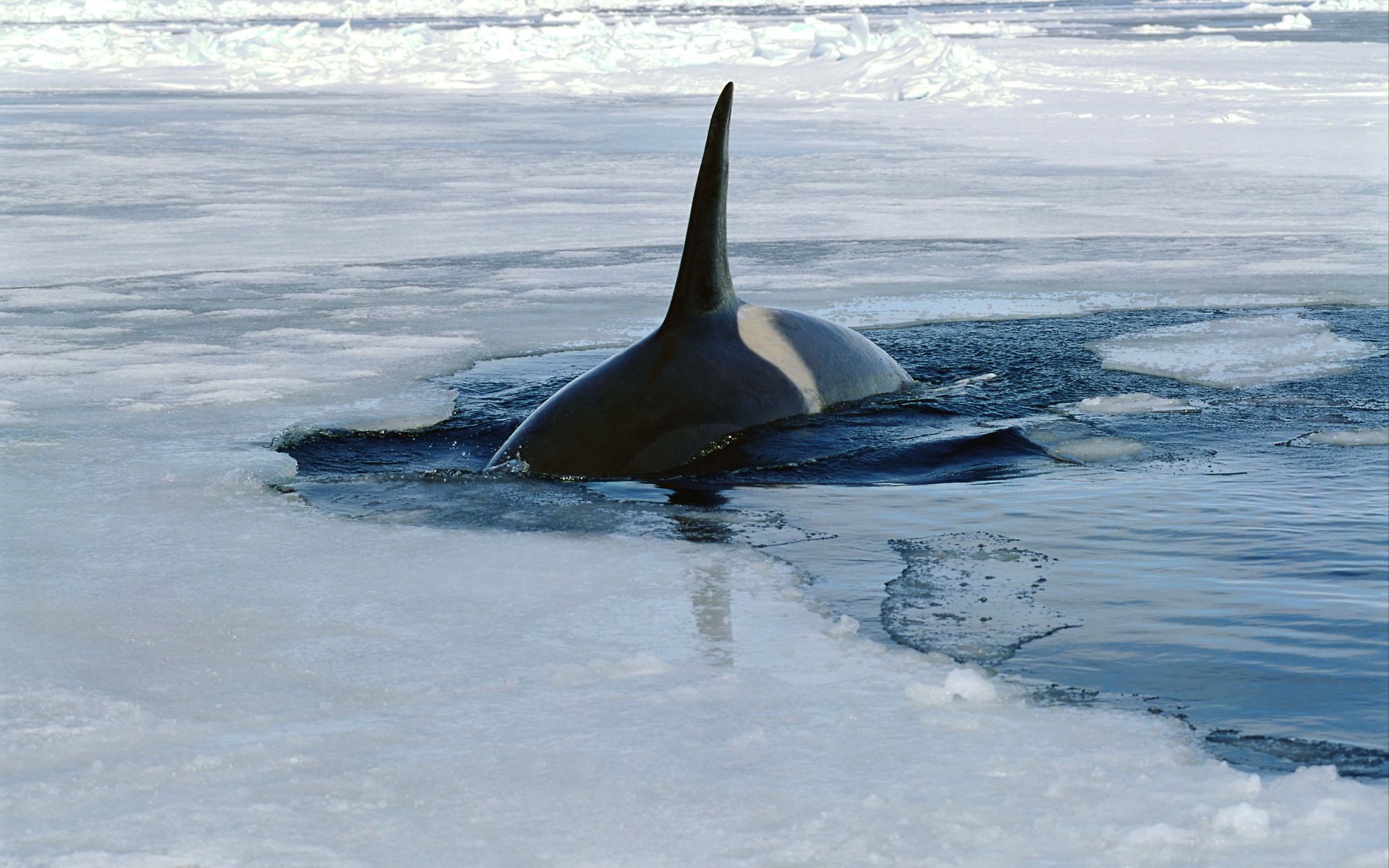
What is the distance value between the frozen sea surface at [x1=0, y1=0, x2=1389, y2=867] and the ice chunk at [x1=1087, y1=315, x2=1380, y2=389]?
94 millimetres

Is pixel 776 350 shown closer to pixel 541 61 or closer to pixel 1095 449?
pixel 1095 449

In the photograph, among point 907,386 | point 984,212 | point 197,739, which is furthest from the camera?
point 984,212

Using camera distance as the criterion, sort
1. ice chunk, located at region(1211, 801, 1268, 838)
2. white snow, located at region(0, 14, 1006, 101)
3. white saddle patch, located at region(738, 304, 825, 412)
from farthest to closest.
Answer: white snow, located at region(0, 14, 1006, 101), white saddle patch, located at region(738, 304, 825, 412), ice chunk, located at region(1211, 801, 1268, 838)

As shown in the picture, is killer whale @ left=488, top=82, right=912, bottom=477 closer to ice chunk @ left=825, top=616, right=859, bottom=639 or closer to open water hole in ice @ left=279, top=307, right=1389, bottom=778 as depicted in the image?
open water hole in ice @ left=279, top=307, right=1389, bottom=778

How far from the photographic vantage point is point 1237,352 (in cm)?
814

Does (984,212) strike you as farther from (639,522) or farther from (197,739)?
(197,739)

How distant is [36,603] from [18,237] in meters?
10.2

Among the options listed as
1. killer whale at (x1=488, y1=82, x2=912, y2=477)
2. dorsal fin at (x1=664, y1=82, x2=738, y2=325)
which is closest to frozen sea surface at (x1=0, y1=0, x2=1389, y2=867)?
killer whale at (x1=488, y1=82, x2=912, y2=477)

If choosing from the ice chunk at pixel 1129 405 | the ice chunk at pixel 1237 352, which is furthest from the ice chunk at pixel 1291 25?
the ice chunk at pixel 1129 405

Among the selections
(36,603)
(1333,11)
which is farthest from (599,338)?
(1333,11)

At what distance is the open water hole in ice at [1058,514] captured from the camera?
12.2 ft

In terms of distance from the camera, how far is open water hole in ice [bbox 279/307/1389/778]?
12.2 ft

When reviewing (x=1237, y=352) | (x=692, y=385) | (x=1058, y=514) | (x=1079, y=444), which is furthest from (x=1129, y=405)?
(x=692, y=385)

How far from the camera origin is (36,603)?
4.46 metres
